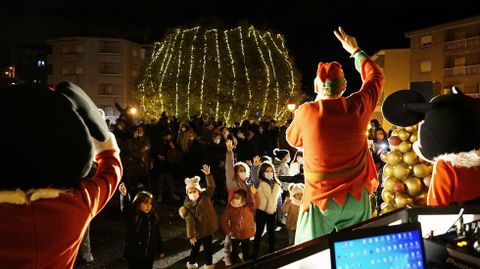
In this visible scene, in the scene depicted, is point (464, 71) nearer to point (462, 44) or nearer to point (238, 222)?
point (462, 44)

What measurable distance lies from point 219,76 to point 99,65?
95.0ft

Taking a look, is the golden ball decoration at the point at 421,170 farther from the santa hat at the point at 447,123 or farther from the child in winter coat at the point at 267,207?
the child in winter coat at the point at 267,207

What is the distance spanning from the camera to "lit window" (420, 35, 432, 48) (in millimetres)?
38750

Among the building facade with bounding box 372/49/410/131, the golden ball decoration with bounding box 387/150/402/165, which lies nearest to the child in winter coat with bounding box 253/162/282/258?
the golden ball decoration with bounding box 387/150/402/165

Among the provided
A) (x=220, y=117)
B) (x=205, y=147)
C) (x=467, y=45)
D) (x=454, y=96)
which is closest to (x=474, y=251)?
(x=454, y=96)

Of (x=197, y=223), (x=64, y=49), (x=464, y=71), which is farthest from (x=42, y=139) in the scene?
(x=64, y=49)

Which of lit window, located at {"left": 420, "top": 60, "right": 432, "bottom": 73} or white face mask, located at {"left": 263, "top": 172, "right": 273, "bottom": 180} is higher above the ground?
lit window, located at {"left": 420, "top": 60, "right": 432, "bottom": 73}

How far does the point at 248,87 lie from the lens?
2742 centimetres

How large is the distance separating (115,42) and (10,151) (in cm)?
5220

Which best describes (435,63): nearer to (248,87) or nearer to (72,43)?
(248,87)

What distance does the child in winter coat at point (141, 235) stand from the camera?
5.76 meters

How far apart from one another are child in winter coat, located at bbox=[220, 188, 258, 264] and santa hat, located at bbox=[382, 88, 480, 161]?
3.74 metres

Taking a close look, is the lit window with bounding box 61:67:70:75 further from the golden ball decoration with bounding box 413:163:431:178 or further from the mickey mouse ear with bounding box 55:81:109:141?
the mickey mouse ear with bounding box 55:81:109:141

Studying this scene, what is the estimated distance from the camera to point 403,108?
3.06m
